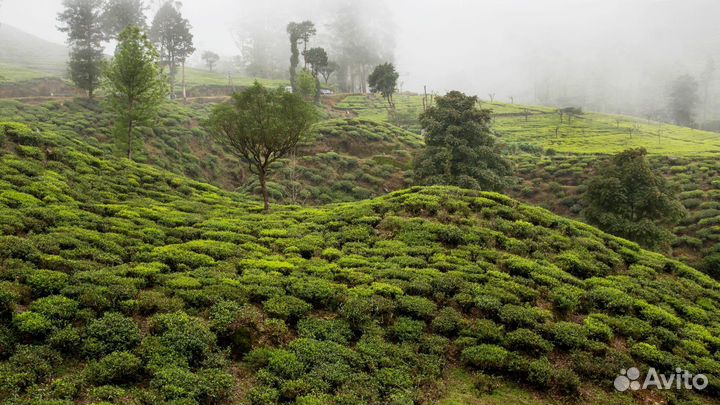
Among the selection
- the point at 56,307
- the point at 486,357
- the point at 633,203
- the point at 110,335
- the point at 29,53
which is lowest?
the point at 486,357

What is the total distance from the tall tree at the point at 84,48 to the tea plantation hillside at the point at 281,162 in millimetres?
4458

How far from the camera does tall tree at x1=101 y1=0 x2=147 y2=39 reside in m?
74.8

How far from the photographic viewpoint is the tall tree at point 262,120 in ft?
87.9

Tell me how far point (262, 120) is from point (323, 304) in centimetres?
1553

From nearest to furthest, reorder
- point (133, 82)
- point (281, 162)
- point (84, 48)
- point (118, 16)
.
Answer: point (133, 82)
point (281, 162)
point (84, 48)
point (118, 16)

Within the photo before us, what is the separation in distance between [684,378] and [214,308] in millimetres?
15700

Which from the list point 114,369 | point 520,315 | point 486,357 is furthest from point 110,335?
point 520,315

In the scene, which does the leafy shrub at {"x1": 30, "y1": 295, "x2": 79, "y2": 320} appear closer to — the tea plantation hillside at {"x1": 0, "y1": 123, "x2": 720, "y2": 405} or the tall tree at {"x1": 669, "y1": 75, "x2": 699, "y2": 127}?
the tea plantation hillside at {"x1": 0, "y1": 123, "x2": 720, "y2": 405}

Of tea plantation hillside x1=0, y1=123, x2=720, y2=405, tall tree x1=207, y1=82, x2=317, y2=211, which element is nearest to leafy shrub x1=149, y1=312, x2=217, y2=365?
tea plantation hillside x1=0, y1=123, x2=720, y2=405

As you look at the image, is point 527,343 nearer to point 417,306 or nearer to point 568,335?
point 568,335

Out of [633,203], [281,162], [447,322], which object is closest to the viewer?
[447,322]

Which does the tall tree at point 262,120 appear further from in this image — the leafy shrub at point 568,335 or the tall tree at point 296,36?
the tall tree at point 296,36

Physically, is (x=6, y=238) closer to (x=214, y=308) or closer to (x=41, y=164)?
(x=214, y=308)

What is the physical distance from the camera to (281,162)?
49.8m
